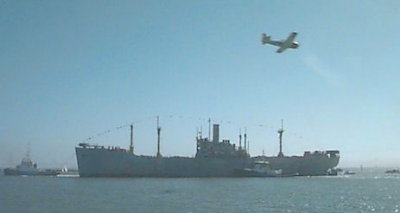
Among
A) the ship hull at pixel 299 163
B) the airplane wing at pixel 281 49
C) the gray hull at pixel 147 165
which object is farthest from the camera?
the ship hull at pixel 299 163

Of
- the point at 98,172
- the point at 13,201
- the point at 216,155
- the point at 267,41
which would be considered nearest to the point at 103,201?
the point at 13,201

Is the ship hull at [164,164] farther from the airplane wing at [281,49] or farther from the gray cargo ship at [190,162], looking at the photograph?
the airplane wing at [281,49]

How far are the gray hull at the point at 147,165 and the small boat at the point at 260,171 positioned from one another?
1.36m

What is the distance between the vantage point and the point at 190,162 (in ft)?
400

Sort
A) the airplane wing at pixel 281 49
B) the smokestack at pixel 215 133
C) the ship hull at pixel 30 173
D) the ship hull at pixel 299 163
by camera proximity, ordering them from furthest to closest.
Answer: the ship hull at pixel 30 173 → the ship hull at pixel 299 163 → the smokestack at pixel 215 133 → the airplane wing at pixel 281 49

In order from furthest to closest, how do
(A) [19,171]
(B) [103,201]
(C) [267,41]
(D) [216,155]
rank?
(A) [19,171] < (D) [216,155] < (B) [103,201] < (C) [267,41]

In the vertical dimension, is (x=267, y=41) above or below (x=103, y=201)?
above

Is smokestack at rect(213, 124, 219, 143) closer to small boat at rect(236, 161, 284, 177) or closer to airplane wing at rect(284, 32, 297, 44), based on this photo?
small boat at rect(236, 161, 284, 177)

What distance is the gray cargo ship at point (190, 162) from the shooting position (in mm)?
113562

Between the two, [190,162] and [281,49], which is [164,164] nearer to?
[190,162]

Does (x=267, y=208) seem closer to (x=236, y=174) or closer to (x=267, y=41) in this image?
(x=267, y=41)

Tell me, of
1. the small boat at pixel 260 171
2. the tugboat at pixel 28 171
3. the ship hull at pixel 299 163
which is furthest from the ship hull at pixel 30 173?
the ship hull at pixel 299 163

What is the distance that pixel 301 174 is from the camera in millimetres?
142250

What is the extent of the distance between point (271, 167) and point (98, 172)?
4510cm
